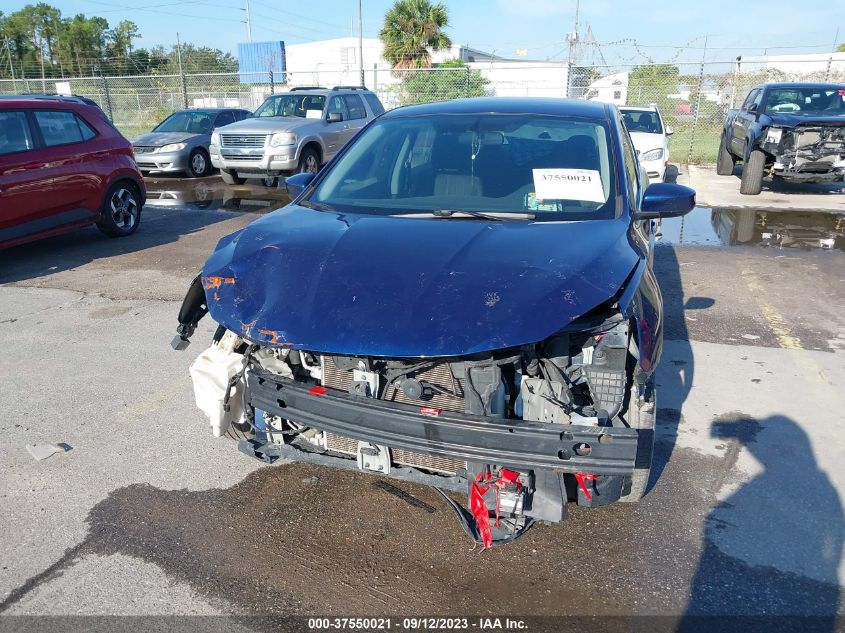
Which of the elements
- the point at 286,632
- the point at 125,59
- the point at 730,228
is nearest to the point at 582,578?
the point at 286,632

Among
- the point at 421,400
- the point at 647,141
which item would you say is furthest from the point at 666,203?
the point at 647,141

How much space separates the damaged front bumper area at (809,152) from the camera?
10711 mm

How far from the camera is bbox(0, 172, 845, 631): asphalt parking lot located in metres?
2.69

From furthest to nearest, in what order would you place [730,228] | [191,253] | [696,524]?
1. [730,228]
2. [191,253]
3. [696,524]

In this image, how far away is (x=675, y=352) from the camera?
5.05 m

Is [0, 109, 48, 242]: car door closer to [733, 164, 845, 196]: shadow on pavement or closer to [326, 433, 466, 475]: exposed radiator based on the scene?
[326, 433, 466, 475]: exposed radiator

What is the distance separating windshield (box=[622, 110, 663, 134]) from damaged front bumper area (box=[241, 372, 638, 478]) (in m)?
11.2

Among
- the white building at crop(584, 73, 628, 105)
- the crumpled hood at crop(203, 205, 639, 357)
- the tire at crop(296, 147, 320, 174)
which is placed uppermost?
the white building at crop(584, 73, 628, 105)

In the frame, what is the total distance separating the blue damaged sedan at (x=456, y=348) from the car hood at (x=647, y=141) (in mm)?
8998

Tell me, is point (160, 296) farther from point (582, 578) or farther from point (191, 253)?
point (582, 578)

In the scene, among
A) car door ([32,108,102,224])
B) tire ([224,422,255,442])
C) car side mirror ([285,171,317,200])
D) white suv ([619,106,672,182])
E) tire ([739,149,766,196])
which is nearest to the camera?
tire ([224,422,255,442])

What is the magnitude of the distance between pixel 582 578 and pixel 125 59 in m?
54.5

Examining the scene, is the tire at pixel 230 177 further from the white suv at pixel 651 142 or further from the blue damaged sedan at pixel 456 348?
the blue damaged sedan at pixel 456 348

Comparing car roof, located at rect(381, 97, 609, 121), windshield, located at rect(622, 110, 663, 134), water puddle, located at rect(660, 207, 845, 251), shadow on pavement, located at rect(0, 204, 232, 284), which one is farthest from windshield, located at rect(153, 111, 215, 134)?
car roof, located at rect(381, 97, 609, 121)
